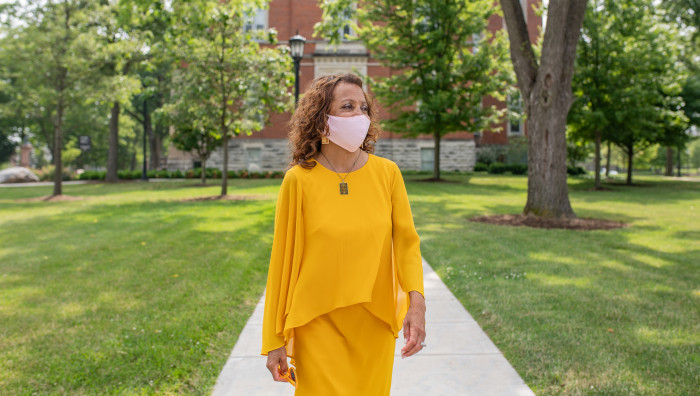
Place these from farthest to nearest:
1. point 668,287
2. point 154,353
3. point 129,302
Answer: point 668,287 → point 129,302 → point 154,353

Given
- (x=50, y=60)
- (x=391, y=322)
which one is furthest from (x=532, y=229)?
(x=50, y=60)

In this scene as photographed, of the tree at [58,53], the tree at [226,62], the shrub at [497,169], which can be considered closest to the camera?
the tree at [226,62]

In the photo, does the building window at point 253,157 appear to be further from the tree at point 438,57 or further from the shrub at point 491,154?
the shrub at point 491,154

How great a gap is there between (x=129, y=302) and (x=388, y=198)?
14.1 feet

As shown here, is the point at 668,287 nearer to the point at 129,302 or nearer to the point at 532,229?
the point at 532,229

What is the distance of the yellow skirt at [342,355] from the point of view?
210 cm

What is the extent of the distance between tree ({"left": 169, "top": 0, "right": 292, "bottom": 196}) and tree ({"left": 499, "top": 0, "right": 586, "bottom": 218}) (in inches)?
289

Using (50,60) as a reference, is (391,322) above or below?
below

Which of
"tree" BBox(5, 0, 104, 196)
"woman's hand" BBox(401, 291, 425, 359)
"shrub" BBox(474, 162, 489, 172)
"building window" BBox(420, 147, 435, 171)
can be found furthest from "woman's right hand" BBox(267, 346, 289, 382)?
"shrub" BBox(474, 162, 489, 172)

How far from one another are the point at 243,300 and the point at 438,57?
2179 cm

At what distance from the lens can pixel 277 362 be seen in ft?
6.93

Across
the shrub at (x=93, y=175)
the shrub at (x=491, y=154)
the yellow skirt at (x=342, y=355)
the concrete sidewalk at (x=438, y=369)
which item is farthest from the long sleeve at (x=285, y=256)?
the shrub at (x=491, y=154)

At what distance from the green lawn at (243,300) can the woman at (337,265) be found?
1769 mm

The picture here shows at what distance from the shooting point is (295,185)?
2.15 m
